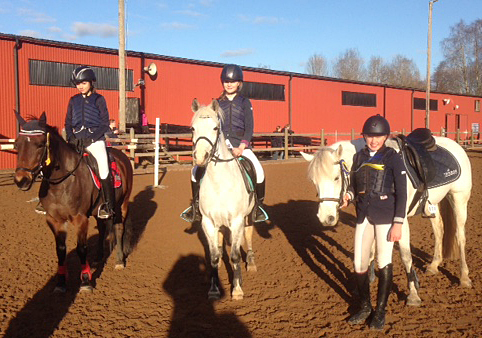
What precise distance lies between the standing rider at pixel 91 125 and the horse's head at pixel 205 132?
5.93 ft

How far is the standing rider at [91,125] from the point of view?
17.4 ft

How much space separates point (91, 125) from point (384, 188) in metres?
3.88

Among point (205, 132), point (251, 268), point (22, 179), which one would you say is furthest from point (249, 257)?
point (22, 179)

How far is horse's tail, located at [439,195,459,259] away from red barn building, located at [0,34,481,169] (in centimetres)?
1502

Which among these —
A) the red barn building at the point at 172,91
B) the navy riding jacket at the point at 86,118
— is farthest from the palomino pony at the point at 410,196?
the red barn building at the point at 172,91

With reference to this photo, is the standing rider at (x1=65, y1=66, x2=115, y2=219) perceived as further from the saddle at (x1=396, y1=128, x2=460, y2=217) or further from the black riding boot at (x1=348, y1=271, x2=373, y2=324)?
the saddle at (x1=396, y1=128, x2=460, y2=217)

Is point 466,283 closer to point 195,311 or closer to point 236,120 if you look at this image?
point 195,311

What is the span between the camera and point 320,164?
4520 mm

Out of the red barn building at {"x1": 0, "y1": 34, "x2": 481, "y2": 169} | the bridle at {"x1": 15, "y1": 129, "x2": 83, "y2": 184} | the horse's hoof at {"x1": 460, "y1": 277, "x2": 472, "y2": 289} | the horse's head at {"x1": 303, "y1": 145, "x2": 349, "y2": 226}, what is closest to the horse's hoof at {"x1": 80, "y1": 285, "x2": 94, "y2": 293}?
the bridle at {"x1": 15, "y1": 129, "x2": 83, "y2": 184}

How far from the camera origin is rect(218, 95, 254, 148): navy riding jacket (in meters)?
5.21

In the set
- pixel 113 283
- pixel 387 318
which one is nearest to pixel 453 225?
pixel 387 318

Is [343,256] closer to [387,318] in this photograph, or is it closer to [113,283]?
[387,318]

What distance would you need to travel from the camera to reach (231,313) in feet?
14.3

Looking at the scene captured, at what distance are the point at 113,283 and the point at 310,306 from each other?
8.60 ft
